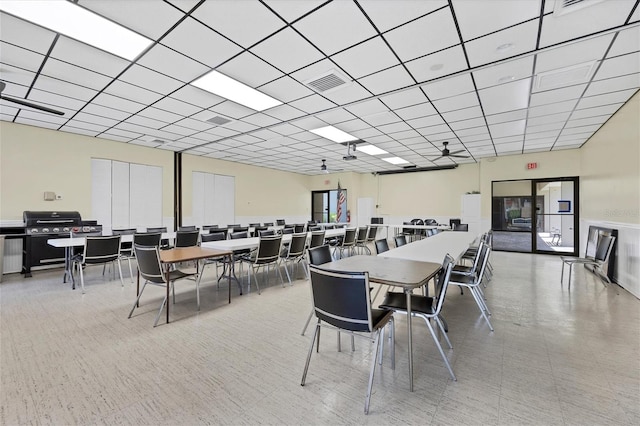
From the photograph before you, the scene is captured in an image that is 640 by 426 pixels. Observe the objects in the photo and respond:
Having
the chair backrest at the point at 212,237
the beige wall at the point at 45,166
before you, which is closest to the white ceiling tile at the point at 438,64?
the chair backrest at the point at 212,237

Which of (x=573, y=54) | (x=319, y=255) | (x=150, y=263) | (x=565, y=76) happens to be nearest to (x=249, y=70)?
(x=319, y=255)

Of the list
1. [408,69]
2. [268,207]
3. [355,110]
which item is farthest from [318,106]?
[268,207]

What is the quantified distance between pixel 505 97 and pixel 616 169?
2.62 m

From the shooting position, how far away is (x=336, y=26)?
269 cm

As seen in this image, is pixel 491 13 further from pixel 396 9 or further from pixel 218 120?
pixel 218 120

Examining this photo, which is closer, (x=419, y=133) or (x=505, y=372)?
(x=505, y=372)

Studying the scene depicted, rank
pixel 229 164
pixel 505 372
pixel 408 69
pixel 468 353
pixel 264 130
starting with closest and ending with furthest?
pixel 505 372, pixel 468 353, pixel 408 69, pixel 264 130, pixel 229 164

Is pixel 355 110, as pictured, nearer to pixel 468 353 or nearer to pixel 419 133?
pixel 419 133

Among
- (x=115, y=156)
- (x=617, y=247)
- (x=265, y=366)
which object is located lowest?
(x=265, y=366)

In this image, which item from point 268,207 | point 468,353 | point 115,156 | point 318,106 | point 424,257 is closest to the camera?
point 468,353

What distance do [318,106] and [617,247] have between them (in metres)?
5.65

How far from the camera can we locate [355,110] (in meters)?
4.89

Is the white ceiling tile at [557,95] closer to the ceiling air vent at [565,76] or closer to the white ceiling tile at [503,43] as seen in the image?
the ceiling air vent at [565,76]

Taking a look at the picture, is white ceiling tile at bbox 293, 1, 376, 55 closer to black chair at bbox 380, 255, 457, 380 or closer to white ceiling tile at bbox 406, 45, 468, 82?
white ceiling tile at bbox 406, 45, 468, 82
